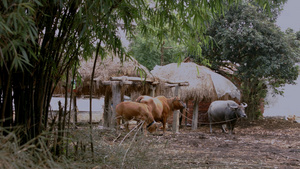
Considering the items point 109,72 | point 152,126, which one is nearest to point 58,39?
point 152,126

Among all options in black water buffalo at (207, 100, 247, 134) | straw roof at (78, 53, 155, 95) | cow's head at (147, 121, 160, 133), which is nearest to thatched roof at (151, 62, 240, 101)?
black water buffalo at (207, 100, 247, 134)

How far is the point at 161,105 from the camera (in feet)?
30.6

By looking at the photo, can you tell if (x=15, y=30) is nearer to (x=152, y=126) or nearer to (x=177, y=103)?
(x=152, y=126)

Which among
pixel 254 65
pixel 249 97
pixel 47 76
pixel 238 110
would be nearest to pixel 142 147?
pixel 47 76

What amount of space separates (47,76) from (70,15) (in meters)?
0.56

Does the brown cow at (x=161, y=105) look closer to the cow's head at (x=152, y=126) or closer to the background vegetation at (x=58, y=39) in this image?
the cow's head at (x=152, y=126)

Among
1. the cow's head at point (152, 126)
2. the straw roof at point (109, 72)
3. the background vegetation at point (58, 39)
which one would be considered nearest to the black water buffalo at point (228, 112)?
the straw roof at point (109, 72)

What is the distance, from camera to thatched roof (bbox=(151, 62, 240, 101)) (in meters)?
13.7

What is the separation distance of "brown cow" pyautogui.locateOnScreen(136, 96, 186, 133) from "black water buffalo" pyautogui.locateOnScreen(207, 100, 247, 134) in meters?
2.32

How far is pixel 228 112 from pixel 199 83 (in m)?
2.13

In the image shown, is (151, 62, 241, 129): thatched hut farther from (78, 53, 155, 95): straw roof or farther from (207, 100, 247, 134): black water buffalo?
(78, 53, 155, 95): straw roof

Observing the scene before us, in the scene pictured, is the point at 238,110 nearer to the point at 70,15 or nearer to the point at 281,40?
the point at 281,40

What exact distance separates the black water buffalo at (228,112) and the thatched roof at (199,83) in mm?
880

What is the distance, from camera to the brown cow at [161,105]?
8836 mm
